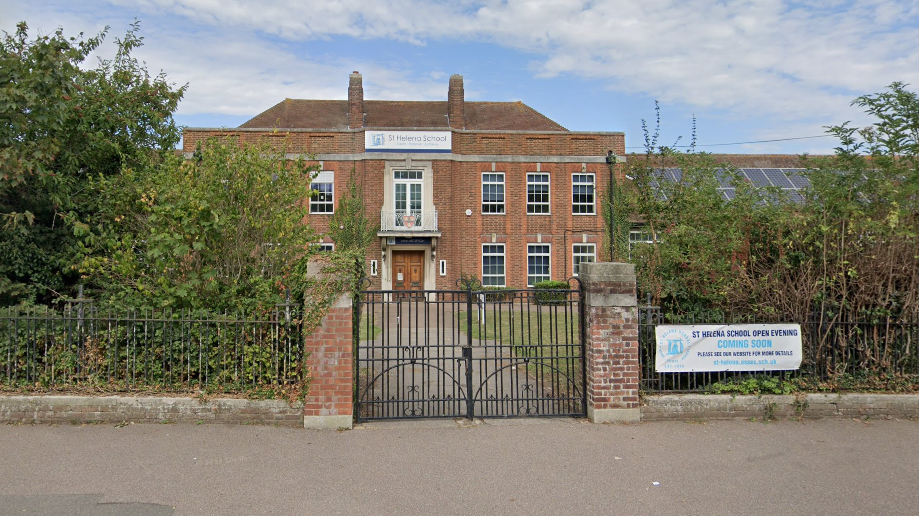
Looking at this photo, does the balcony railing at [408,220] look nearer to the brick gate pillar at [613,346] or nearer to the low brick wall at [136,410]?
the brick gate pillar at [613,346]

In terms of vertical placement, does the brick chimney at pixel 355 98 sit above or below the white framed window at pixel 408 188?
above

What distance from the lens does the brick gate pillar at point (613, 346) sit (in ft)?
20.4

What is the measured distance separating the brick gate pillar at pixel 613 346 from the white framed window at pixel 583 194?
18868mm

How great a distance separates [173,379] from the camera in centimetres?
620

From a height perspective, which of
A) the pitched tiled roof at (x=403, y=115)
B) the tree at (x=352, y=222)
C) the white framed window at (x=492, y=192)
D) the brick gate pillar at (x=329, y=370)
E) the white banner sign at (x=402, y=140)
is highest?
the pitched tiled roof at (x=403, y=115)

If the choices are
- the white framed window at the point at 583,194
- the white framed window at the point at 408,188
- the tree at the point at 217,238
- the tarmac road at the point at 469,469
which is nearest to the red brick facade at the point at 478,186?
the white framed window at the point at 583,194

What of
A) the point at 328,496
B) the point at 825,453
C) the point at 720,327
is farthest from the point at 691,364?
the point at 328,496

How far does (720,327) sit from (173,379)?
20.5 feet

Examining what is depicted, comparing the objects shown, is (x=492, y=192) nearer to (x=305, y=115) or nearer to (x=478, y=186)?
(x=478, y=186)

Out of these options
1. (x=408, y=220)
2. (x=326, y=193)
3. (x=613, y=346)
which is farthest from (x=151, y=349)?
(x=326, y=193)

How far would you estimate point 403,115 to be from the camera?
2816 cm

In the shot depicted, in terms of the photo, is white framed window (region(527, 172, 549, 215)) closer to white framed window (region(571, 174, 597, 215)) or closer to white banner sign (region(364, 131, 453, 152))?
white framed window (region(571, 174, 597, 215))

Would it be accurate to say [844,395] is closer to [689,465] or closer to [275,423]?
[689,465]

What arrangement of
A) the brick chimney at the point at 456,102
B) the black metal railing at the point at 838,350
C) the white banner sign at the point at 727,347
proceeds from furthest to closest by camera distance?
1. the brick chimney at the point at 456,102
2. the black metal railing at the point at 838,350
3. the white banner sign at the point at 727,347
